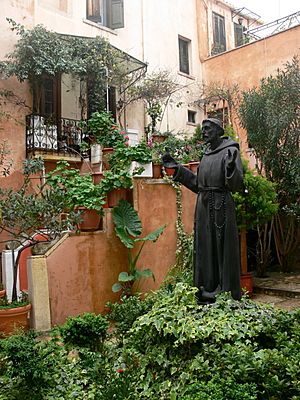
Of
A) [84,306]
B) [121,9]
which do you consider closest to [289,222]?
[84,306]

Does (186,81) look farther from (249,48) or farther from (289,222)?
(289,222)

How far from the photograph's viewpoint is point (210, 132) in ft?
16.8

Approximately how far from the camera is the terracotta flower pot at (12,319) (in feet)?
22.8

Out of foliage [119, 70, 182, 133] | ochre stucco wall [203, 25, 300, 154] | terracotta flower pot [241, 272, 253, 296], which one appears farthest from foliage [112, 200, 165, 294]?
ochre stucco wall [203, 25, 300, 154]

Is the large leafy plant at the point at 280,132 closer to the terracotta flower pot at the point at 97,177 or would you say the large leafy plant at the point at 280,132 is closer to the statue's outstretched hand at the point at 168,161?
the terracotta flower pot at the point at 97,177

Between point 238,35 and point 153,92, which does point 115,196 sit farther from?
point 238,35

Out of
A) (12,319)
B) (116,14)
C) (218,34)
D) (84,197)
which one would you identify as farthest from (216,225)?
(218,34)

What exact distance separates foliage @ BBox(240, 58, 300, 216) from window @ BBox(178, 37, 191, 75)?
17.4 ft

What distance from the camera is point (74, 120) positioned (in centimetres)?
1245

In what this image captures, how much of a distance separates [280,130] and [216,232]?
698 cm

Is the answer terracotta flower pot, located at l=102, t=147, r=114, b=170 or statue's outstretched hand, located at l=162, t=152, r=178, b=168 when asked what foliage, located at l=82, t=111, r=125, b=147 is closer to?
terracotta flower pot, located at l=102, t=147, r=114, b=170

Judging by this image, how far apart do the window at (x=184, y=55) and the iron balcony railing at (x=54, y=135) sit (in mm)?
5751

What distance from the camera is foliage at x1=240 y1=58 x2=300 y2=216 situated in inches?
435

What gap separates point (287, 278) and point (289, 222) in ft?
5.25
